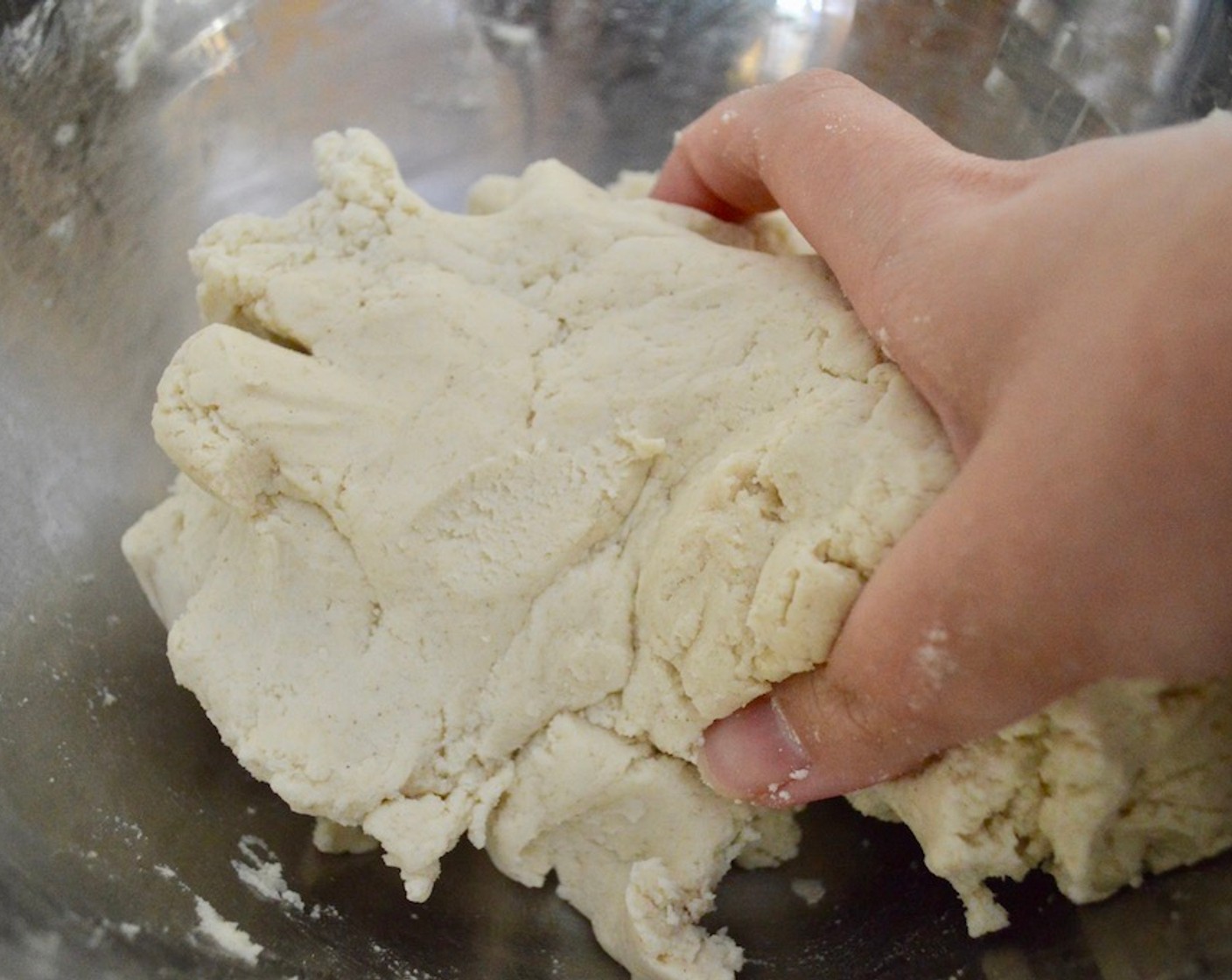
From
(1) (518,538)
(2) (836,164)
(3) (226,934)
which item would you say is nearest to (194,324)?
(1) (518,538)

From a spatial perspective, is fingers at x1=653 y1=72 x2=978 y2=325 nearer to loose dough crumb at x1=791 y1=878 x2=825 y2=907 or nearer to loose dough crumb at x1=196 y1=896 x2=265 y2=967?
loose dough crumb at x1=791 y1=878 x2=825 y2=907

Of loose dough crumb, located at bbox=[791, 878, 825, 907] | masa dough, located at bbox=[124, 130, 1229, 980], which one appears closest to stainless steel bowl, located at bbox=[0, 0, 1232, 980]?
loose dough crumb, located at bbox=[791, 878, 825, 907]

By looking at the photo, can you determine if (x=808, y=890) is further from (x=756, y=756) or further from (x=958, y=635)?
(x=958, y=635)

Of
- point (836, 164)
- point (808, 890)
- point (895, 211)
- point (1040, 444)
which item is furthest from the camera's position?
point (808, 890)

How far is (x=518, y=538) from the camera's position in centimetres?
120

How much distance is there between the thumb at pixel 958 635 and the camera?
80 cm

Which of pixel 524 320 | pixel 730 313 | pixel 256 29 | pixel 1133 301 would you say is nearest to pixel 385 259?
pixel 524 320

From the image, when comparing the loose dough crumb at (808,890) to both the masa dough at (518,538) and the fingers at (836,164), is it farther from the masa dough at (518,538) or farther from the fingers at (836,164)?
the fingers at (836,164)

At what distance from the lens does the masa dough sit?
3.81ft

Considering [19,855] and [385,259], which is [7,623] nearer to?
[19,855]

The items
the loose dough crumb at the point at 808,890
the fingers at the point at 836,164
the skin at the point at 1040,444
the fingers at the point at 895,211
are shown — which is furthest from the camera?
the loose dough crumb at the point at 808,890

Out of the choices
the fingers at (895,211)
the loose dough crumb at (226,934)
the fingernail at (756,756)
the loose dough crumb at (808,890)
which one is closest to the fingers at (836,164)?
the fingers at (895,211)

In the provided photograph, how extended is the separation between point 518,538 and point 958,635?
550mm

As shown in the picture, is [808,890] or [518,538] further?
[808,890]
